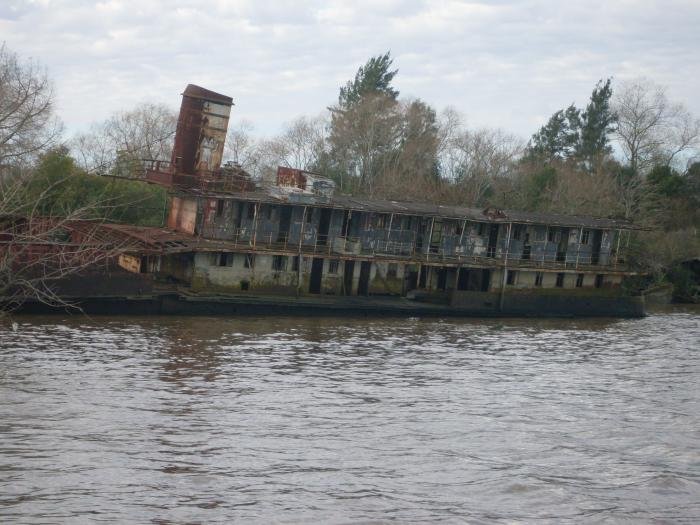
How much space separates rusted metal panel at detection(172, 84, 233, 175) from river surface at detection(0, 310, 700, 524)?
8748 millimetres

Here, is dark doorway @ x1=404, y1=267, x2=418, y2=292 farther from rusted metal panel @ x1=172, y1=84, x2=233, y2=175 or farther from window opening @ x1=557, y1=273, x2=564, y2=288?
rusted metal panel @ x1=172, y1=84, x2=233, y2=175

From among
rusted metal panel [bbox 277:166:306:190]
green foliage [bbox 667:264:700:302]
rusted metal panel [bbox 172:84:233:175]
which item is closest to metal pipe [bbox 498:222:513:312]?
rusted metal panel [bbox 277:166:306:190]

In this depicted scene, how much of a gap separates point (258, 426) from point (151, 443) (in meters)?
2.39

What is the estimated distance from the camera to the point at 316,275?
115 ft

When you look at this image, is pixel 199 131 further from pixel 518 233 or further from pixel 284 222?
pixel 518 233

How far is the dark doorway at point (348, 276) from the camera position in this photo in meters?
35.9

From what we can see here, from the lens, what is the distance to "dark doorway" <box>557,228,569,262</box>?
135 ft

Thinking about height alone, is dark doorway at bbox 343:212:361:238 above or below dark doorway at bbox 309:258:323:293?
above

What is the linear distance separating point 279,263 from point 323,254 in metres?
1.78

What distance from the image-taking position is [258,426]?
56.4ft

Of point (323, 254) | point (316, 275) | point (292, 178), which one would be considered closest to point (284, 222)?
point (323, 254)

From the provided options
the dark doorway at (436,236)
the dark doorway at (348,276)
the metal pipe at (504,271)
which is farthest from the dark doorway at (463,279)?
the dark doorway at (348,276)

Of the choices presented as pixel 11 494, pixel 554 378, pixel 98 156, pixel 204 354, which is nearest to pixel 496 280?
pixel 554 378

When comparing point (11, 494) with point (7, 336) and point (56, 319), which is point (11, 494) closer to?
point (7, 336)
